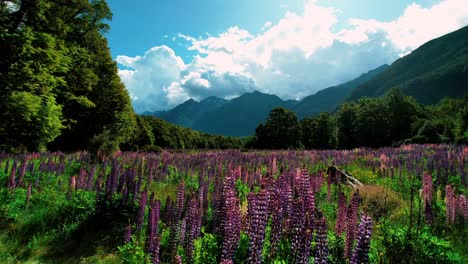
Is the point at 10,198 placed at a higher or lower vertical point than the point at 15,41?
lower

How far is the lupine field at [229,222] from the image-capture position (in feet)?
10.6

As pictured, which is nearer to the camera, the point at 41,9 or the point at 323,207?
the point at 323,207

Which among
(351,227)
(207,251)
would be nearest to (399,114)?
(351,227)

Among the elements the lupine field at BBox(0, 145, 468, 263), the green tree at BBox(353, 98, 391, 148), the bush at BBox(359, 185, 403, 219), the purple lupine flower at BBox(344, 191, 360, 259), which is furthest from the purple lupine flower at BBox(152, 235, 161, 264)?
the green tree at BBox(353, 98, 391, 148)

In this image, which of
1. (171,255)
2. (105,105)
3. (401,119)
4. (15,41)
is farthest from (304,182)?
(401,119)

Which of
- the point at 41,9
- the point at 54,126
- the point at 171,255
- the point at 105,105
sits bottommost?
the point at 171,255

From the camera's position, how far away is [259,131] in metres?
71.0

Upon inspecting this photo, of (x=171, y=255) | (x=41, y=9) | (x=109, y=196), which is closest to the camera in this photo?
(x=171, y=255)

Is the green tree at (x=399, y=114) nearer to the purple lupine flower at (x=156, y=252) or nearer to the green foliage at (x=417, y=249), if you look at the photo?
the green foliage at (x=417, y=249)

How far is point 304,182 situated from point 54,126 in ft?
68.7

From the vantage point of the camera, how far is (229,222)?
3117 mm

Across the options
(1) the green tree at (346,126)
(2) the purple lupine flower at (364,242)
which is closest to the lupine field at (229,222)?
(2) the purple lupine flower at (364,242)

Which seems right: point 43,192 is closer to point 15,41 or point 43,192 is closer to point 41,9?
point 15,41

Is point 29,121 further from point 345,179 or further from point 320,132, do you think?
point 320,132
